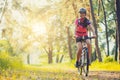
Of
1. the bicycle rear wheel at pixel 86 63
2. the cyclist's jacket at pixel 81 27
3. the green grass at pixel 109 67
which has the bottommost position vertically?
the green grass at pixel 109 67

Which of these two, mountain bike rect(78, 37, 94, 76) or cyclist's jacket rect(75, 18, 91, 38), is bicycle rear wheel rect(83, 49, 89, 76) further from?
cyclist's jacket rect(75, 18, 91, 38)

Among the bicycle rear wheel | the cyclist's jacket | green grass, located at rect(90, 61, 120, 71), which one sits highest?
the cyclist's jacket

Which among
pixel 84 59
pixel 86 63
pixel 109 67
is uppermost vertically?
pixel 84 59

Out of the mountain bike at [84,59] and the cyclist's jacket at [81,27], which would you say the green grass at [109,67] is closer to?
the mountain bike at [84,59]

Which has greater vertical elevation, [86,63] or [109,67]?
[86,63]

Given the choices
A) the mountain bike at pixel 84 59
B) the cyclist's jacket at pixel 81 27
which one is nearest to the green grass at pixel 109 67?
the mountain bike at pixel 84 59

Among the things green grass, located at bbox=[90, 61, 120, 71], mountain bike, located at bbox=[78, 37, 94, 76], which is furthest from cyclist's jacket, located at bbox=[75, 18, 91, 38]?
green grass, located at bbox=[90, 61, 120, 71]

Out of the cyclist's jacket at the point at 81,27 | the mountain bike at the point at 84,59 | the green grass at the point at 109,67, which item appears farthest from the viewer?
the green grass at the point at 109,67

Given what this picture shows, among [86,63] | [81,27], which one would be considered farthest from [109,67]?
[81,27]

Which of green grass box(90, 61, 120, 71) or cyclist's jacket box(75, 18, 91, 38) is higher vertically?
cyclist's jacket box(75, 18, 91, 38)

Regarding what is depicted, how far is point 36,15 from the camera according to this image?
44.7 meters

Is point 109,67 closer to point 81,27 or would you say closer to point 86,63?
point 86,63

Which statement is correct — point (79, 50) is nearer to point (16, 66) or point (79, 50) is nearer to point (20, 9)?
point (16, 66)

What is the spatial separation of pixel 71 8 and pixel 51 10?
843cm
